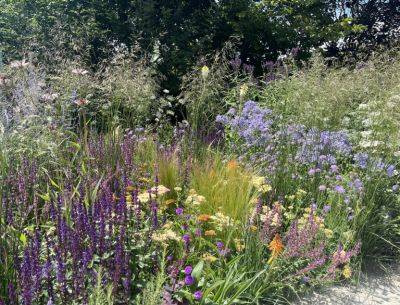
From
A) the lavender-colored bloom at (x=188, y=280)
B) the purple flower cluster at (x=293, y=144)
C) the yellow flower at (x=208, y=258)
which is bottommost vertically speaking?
the yellow flower at (x=208, y=258)

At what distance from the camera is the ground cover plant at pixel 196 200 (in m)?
2.04

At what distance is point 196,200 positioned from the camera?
285cm

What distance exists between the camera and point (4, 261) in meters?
1.96

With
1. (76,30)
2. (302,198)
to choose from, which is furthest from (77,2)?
(302,198)

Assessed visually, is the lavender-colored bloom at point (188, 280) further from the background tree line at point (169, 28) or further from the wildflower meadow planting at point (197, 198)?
the background tree line at point (169, 28)

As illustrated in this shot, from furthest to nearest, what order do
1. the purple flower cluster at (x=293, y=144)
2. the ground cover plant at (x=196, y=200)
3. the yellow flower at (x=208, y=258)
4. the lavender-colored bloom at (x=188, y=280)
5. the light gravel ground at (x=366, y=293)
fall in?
1. the purple flower cluster at (x=293, y=144)
2. the light gravel ground at (x=366, y=293)
3. the yellow flower at (x=208, y=258)
4. the lavender-colored bloom at (x=188, y=280)
5. the ground cover plant at (x=196, y=200)

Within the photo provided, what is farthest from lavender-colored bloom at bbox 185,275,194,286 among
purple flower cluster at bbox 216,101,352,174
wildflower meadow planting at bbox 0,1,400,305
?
purple flower cluster at bbox 216,101,352,174

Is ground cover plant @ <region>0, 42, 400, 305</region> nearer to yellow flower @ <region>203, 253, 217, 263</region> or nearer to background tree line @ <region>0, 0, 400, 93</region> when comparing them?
yellow flower @ <region>203, 253, 217, 263</region>

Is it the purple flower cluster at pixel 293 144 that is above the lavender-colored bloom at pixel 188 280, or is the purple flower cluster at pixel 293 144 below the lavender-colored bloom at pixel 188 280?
above

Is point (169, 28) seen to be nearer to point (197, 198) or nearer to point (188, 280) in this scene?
point (197, 198)

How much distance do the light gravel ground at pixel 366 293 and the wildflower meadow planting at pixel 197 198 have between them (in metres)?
0.07

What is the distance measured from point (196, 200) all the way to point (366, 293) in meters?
1.29

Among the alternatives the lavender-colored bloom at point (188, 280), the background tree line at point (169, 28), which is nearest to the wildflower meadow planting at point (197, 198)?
the lavender-colored bloom at point (188, 280)

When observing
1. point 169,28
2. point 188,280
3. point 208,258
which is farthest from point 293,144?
point 169,28
